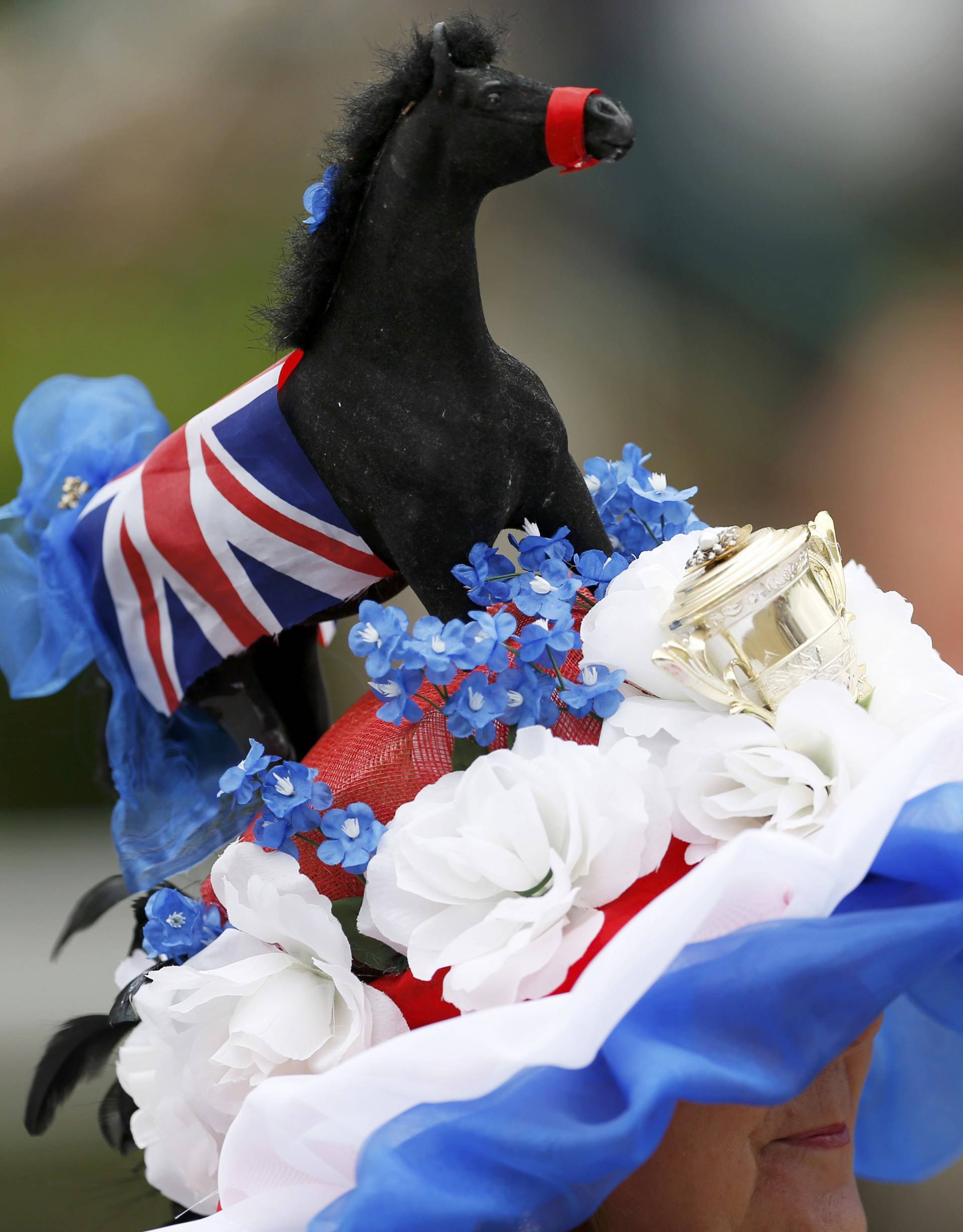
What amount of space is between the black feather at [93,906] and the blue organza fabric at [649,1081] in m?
0.59

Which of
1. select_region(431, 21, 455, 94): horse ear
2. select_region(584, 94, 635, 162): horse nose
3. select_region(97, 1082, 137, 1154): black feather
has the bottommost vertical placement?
select_region(97, 1082, 137, 1154): black feather

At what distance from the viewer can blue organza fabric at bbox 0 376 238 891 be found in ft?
2.88

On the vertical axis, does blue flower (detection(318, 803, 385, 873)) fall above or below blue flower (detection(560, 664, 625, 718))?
below

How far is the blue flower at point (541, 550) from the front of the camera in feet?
2.23

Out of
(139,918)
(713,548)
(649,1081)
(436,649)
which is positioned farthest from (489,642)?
(139,918)

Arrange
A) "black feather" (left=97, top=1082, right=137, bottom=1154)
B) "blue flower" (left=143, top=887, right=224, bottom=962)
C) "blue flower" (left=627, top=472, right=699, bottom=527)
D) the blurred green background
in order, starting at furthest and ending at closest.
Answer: the blurred green background
"black feather" (left=97, top=1082, right=137, bottom=1154)
"blue flower" (left=627, top=472, right=699, bottom=527)
"blue flower" (left=143, top=887, right=224, bottom=962)

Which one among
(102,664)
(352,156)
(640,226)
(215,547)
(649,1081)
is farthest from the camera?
(640,226)

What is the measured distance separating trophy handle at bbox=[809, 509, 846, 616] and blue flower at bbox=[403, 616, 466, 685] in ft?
0.64

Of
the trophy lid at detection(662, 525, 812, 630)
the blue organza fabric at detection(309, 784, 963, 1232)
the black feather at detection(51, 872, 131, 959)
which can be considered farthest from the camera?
the black feather at detection(51, 872, 131, 959)

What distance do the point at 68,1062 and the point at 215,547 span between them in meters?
0.49

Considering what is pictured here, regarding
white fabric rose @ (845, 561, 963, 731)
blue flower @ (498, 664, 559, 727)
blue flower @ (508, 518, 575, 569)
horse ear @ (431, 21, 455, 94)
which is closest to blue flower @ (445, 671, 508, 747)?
blue flower @ (498, 664, 559, 727)

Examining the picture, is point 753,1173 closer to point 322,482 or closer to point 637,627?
point 637,627

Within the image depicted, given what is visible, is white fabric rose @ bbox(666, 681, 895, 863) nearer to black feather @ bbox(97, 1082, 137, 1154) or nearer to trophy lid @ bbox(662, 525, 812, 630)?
trophy lid @ bbox(662, 525, 812, 630)

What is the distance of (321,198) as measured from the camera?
68 cm
